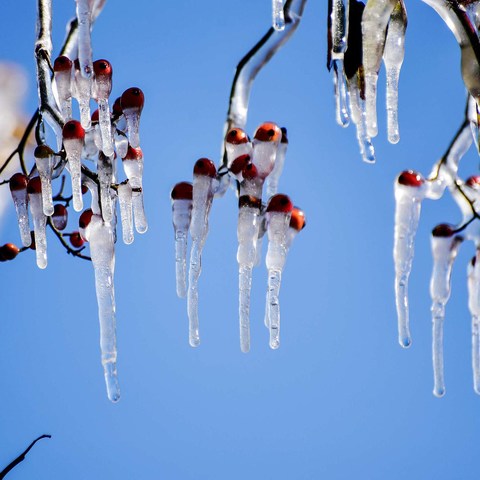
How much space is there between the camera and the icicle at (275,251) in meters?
2.91

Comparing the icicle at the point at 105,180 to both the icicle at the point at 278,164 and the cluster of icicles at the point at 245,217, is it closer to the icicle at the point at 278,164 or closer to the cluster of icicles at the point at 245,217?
the cluster of icicles at the point at 245,217

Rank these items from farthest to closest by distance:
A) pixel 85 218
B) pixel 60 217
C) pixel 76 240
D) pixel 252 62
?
pixel 76 240
pixel 60 217
pixel 85 218
pixel 252 62

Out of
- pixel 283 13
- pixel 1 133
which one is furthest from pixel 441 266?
pixel 1 133

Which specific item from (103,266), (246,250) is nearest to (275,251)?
(246,250)

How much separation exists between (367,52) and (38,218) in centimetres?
183

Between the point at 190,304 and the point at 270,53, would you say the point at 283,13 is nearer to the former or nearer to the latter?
the point at 270,53

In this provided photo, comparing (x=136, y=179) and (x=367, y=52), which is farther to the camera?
(x=136, y=179)

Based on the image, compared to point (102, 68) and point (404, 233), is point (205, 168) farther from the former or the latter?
point (404, 233)

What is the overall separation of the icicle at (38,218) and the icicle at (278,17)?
4.85 feet

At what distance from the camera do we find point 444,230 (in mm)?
2928

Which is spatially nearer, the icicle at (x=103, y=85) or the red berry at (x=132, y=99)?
the icicle at (x=103, y=85)

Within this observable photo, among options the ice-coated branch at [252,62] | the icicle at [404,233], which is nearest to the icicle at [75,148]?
the ice-coated branch at [252,62]

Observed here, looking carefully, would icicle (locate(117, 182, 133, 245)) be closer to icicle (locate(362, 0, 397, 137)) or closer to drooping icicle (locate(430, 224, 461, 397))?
icicle (locate(362, 0, 397, 137))

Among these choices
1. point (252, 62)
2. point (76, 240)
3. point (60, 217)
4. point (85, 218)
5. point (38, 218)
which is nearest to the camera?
point (252, 62)
